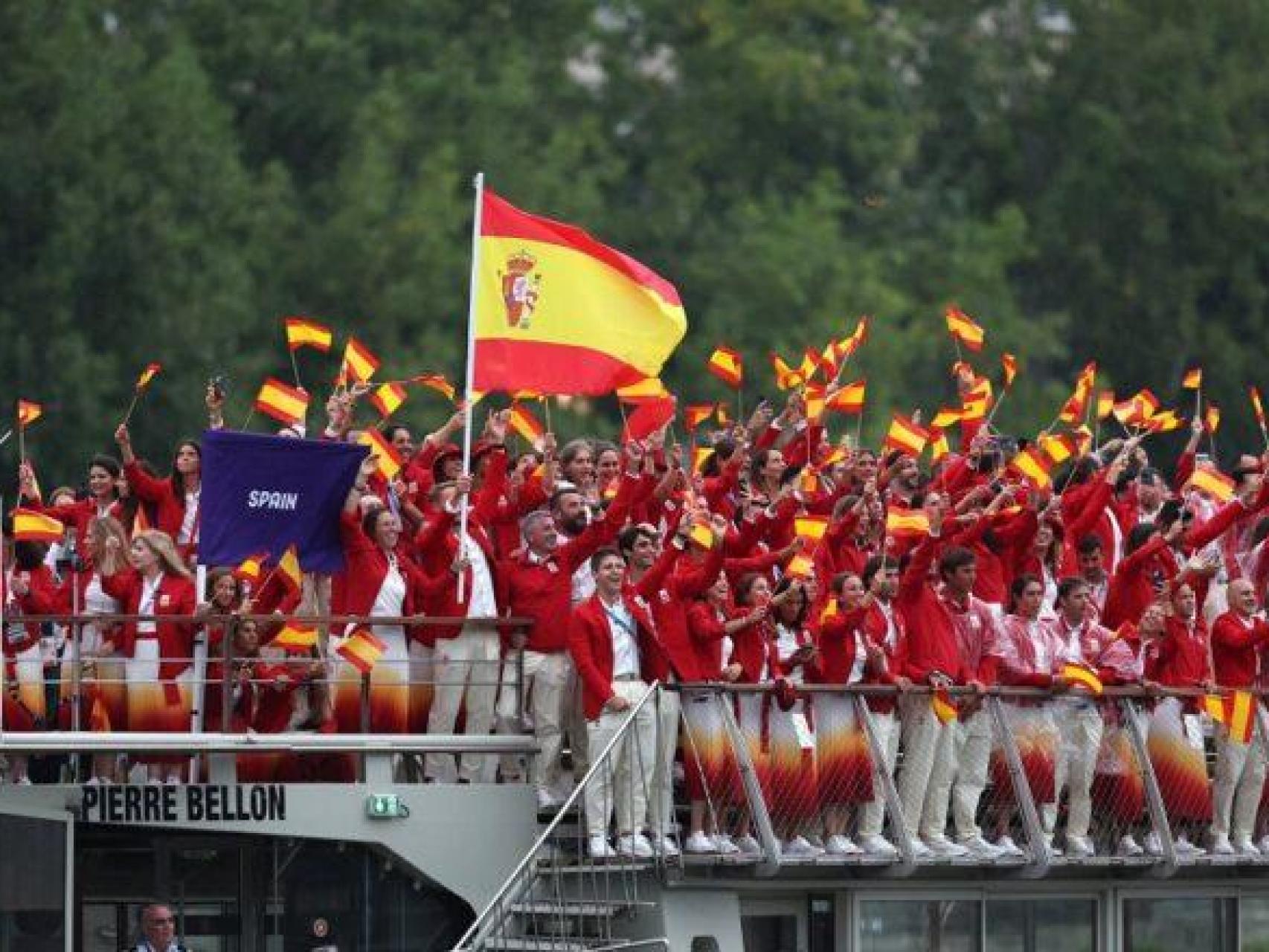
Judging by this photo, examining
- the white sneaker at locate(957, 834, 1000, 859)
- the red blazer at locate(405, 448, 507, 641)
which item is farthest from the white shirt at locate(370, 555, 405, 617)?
the white sneaker at locate(957, 834, 1000, 859)

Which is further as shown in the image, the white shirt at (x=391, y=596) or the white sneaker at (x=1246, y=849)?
the white sneaker at (x=1246, y=849)

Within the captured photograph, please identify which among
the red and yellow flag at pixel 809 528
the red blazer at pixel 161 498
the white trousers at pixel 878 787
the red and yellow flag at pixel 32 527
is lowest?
the white trousers at pixel 878 787

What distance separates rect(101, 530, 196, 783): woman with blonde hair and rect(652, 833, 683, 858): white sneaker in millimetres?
3166

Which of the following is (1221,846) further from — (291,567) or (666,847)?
(291,567)

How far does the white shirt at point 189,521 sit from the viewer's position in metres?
33.9

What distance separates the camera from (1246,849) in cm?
3481

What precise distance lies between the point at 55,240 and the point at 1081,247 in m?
20.9

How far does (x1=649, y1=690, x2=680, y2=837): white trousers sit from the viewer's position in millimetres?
31844

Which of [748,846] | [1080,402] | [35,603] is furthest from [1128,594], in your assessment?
[35,603]

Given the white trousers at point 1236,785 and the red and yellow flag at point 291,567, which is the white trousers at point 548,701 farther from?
the white trousers at point 1236,785

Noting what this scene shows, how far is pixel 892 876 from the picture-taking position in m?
33.1

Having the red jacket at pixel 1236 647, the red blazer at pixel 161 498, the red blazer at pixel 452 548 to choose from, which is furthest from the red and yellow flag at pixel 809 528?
the red blazer at pixel 161 498

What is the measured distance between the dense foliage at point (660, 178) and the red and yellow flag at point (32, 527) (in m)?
32.2

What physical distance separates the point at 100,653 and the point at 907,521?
5.43m
